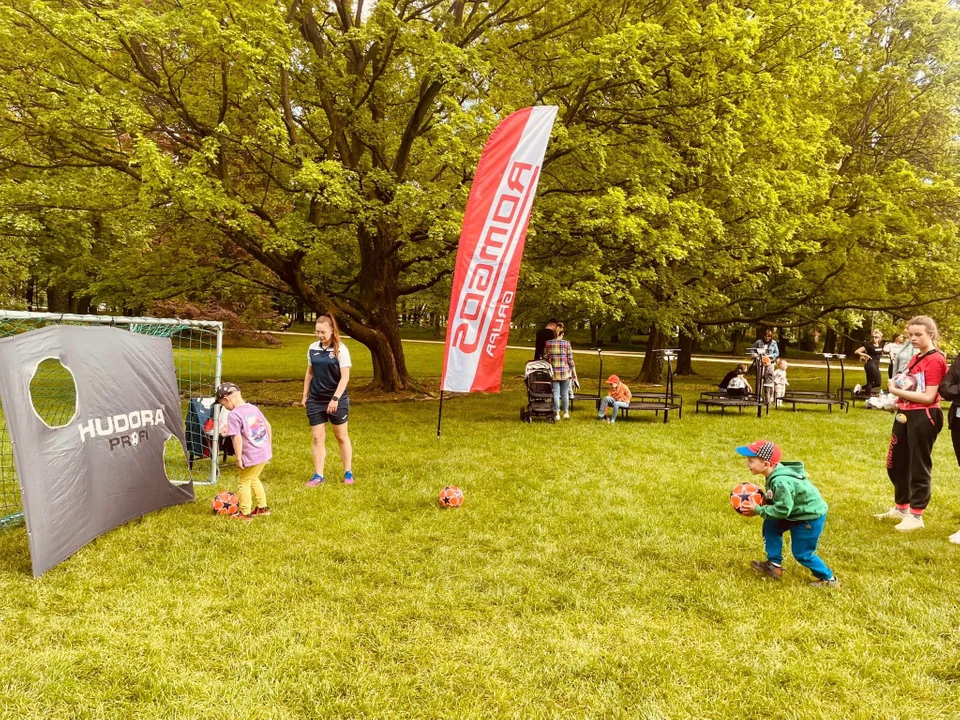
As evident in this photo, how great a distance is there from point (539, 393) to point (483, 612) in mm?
8911

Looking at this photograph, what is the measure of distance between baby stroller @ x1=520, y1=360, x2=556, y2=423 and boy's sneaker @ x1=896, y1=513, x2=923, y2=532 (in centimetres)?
703

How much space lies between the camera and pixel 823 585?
4863mm

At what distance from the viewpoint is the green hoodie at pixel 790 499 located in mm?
4531

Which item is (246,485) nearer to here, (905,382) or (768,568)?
(768,568)

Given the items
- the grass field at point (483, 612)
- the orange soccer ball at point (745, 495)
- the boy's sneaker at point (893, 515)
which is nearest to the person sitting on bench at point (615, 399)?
the grass field at point (483, 612)

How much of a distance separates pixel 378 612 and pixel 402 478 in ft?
11.9

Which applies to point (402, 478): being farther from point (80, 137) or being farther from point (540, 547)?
point (80, 137)

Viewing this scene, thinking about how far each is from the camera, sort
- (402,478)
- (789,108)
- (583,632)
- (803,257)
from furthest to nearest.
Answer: (803,257), (789,108), (402,478), (583,632)

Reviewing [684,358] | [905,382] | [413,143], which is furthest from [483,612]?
[684,358]

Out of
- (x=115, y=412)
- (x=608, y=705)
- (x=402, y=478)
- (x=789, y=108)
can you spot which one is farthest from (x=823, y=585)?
(x=789, y=108)

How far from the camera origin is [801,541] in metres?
4.77

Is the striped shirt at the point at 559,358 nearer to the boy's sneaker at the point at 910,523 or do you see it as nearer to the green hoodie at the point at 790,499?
the boy's sneaker at the point at 910,523

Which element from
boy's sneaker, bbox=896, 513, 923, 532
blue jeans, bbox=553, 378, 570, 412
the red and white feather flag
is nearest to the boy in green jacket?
boy's sneaker, bbox=896, 513, 923, 532

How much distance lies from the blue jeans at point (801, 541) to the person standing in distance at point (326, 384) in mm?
4450
